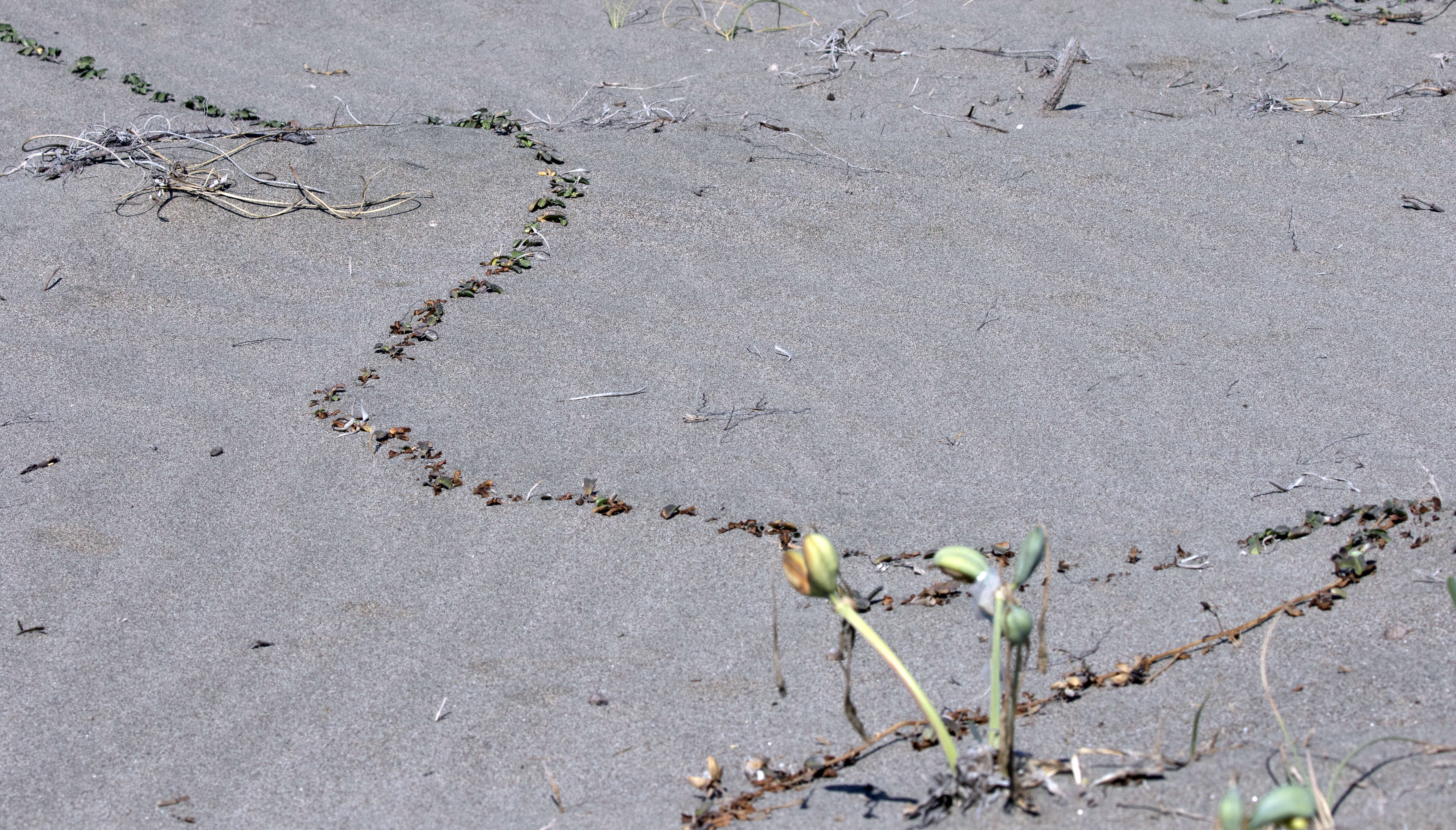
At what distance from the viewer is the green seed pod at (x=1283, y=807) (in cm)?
116

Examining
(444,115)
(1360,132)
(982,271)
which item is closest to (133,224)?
(444,115)

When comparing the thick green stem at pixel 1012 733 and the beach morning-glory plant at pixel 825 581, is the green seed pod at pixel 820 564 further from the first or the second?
the thick green stem at pixel 1012 733

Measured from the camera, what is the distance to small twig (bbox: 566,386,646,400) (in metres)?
3.12

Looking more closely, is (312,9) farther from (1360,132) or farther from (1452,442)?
(1452,442)

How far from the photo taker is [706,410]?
10.0 ft

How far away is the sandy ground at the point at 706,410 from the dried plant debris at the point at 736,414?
0.04 meters

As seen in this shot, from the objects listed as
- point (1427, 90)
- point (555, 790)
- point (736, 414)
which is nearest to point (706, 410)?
point (736, 414)

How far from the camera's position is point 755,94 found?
474 cm

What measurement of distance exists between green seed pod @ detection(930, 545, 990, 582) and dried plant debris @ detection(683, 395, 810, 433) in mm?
1542

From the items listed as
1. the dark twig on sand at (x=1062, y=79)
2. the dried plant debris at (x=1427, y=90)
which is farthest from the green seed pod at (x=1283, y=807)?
the dried plant debris at (x=1427, y=90)

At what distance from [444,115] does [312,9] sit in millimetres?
1490

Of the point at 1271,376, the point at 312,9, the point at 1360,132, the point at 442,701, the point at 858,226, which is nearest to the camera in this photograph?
the point at 442,701

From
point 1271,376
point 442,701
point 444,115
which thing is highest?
point 444,115

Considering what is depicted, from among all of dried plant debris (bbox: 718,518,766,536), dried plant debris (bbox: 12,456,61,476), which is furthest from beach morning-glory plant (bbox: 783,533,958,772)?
dried plant debris (bbox: 12,456,61,476)
